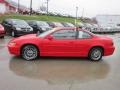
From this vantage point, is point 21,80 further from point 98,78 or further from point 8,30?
point 8,30

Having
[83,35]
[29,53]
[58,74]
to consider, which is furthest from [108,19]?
[58,74]

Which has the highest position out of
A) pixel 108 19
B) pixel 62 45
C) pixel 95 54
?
pixel 108 19

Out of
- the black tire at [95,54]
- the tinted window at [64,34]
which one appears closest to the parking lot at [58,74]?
the black tire at [95,54]

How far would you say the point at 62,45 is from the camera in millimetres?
11117

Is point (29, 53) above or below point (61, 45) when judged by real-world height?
below

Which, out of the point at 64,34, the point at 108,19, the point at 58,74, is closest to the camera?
the point at 58,74

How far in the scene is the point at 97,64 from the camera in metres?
10.7

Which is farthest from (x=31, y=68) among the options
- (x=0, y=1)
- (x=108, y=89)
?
(x=0, y=1)

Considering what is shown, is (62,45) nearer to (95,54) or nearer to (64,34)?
(64,34)

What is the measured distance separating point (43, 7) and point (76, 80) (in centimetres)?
8169

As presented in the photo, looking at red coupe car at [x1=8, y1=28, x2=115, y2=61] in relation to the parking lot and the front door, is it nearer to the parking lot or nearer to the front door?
the front door

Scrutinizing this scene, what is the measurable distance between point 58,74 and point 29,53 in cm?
273

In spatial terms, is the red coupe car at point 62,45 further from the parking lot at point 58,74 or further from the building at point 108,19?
the building at point 108,19

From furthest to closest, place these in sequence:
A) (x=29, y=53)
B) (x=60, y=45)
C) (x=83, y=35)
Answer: (x=83, y=35) < (x=60, y=45) < (x=29, y=53)
